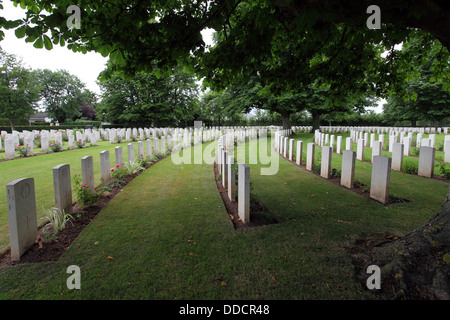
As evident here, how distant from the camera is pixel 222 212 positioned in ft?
14.8

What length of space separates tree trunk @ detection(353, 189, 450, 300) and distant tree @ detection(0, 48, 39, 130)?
3020 cm

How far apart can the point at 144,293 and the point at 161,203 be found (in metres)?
2.79

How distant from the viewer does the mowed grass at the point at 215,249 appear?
2375 mm

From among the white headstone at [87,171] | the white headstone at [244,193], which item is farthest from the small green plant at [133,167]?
the white headstone at [244,193]

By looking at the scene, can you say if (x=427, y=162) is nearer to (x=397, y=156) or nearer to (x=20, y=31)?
(x=397, y=156)

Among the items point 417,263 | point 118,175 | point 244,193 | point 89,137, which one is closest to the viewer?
point 417,263

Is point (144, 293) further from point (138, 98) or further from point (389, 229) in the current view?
point (138, 98)

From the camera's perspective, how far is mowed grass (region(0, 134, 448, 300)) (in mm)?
2375

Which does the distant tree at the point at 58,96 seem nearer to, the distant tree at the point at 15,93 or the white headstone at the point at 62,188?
the distant tree at the point at 15,93

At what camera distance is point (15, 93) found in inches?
912

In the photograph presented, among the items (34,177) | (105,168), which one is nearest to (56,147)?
(34,177)

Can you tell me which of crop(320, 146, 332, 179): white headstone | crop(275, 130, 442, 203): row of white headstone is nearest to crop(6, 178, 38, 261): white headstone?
crop(275, 130, 442, 203): row of white headstone

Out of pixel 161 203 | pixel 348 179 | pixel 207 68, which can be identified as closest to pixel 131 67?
pixel 207 68

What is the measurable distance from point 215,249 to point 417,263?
2255mm
